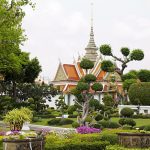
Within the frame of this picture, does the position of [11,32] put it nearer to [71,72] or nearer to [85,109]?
[85,109]

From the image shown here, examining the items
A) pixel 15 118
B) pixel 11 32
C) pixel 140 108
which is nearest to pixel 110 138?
pixel 15 118

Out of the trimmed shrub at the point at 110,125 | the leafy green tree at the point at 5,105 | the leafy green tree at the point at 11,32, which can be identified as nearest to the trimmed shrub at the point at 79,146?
the trimmed shrub at the point at 110,125

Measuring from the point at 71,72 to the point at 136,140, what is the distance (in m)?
53.5

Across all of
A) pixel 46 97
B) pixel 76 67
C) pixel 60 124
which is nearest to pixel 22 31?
pixel 60 124

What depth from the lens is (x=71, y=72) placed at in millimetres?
68375

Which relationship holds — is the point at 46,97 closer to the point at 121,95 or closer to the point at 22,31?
the point at 121,95

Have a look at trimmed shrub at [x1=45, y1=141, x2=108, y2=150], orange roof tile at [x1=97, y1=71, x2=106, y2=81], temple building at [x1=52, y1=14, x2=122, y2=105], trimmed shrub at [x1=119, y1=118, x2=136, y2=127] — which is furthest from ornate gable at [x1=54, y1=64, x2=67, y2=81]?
trimmed shrub at [x1=45, y1=141, x2=108, y2=150]

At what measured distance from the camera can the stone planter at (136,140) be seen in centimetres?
1498

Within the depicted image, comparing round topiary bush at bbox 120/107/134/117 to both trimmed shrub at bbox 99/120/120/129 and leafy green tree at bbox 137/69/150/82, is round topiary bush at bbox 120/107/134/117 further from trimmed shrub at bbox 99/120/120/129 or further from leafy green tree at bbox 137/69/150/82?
leafy green tree at bbox 137/69/150/82

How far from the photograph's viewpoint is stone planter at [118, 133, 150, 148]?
49.1 ft

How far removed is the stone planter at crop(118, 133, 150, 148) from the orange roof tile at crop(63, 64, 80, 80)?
52.2 metres

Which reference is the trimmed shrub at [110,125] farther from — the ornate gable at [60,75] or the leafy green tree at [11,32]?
the ornate gable at [60,75]

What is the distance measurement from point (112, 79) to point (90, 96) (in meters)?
23.7

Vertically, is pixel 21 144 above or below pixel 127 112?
below
